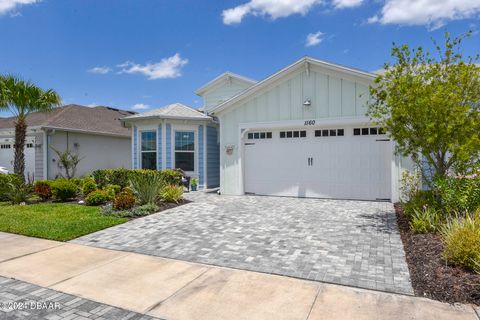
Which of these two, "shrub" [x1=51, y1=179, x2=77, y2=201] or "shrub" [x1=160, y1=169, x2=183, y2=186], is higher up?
"shrub" [x1=160, y1=169, x2=183, y2=186]


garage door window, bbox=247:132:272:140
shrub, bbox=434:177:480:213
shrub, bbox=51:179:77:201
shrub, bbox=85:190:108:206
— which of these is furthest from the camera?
garage door window, bbox=247:132:272:140

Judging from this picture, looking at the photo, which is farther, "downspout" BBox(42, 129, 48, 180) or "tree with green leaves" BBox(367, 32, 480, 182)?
"downspout" BBox(42, 129, 48, 180)

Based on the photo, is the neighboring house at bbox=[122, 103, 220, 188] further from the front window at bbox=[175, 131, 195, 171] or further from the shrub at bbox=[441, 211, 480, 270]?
the shrub at bbox=[441, 211, 480, 270]

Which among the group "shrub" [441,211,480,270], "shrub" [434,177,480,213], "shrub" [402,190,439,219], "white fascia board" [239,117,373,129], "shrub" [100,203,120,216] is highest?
"white fascia board" [239,117,373,129]

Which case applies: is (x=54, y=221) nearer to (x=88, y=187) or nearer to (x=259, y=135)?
(x=88, y=187)

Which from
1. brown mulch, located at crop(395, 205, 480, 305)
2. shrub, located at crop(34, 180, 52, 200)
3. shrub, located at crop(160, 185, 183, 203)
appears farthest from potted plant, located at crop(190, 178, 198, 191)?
brown mulch, located at crop(395, 205, 480, 305)

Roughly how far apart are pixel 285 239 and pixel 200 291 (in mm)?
2524

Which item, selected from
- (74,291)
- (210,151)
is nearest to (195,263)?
(74,291)

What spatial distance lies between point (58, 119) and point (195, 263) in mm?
15713

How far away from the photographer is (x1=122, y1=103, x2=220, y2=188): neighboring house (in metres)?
13.9

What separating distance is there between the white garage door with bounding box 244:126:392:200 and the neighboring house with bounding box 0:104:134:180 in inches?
401

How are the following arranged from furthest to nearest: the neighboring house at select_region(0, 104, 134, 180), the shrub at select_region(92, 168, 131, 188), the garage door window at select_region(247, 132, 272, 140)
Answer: the neighboring house at select_region(0, 104, 134, 180), the shrub at select_region(92, 168, 131, 188), the garage door window at select_region(247, 132, 272, 140)

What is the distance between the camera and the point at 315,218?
766 centimetres

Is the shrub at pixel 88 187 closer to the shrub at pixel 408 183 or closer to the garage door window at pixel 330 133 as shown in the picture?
the garage door window at pixel 330 133
